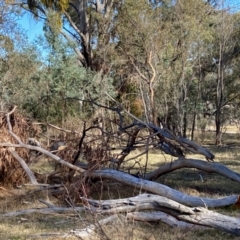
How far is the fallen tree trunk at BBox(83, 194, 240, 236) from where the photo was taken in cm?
436

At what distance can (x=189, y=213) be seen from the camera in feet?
14.3

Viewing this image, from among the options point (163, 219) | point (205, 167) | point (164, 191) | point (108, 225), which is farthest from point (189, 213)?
point (205, 167)

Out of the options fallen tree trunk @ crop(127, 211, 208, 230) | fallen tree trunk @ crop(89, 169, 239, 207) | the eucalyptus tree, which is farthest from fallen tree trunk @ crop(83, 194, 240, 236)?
the eucalyptus tree

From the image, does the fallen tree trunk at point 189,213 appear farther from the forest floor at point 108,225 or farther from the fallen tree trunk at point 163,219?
the fallen tree trunk at point 163,219

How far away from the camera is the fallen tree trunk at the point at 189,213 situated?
4.36 m

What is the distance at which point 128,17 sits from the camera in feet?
67.9

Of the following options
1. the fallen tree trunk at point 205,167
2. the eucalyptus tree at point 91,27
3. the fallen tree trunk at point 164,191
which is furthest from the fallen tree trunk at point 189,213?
the eucalyptus tree at point 91,27

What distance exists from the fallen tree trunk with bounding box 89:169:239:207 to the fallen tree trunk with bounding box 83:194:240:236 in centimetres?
96

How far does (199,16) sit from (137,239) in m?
18.4

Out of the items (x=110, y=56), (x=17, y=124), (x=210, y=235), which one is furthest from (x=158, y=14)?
(x=210, y=235)

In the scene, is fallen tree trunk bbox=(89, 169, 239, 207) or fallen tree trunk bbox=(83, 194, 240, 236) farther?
fallen tree trunk bbox=(89, 169, 239, 207)

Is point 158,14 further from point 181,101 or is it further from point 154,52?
point 181,101

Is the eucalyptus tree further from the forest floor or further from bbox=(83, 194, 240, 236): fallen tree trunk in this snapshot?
bbox=(83, 194, 240, 236): fallen tree trunk

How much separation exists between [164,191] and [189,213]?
6.42 feet
